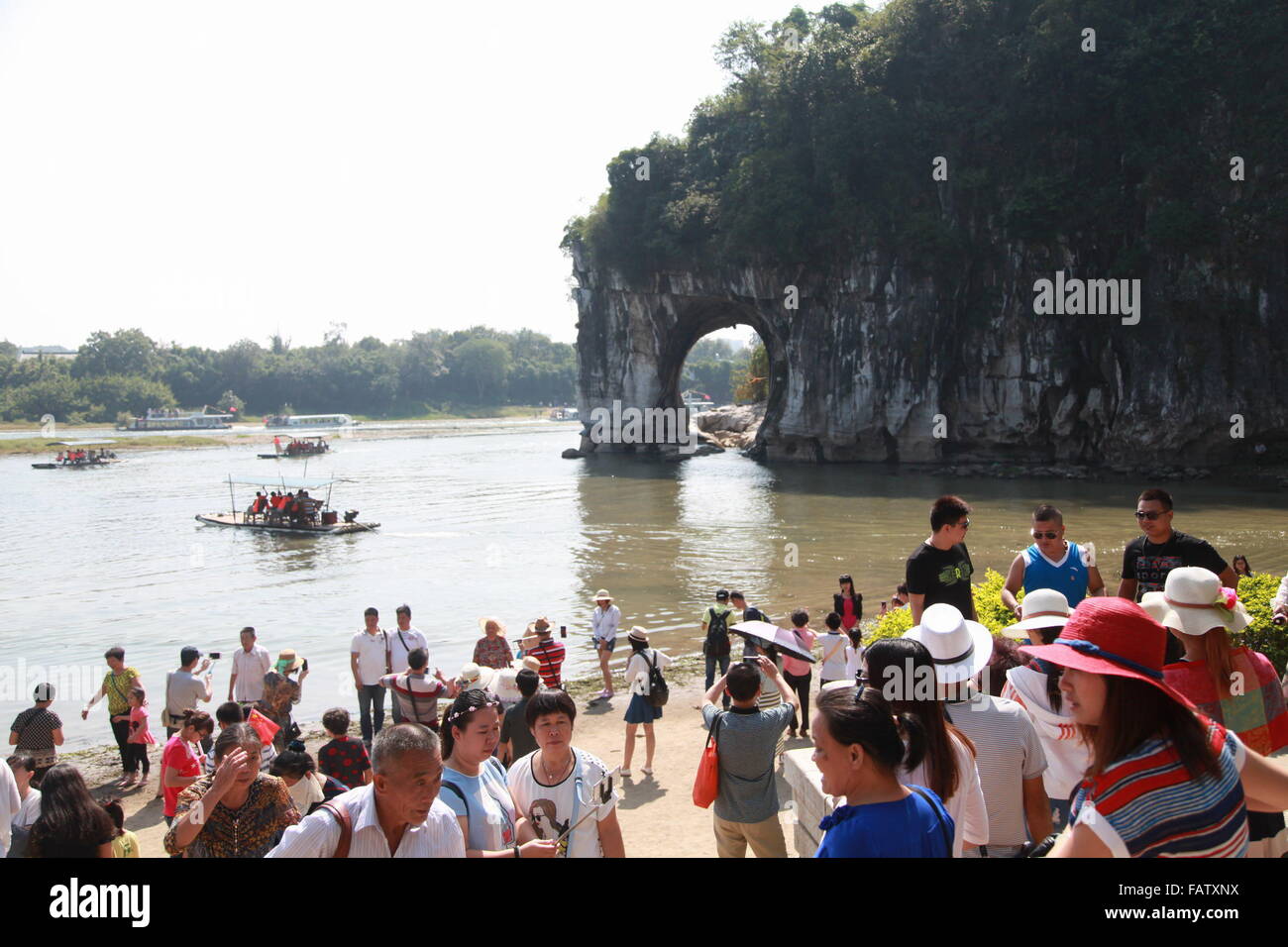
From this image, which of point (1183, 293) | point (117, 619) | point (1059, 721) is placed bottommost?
point (117, 619)

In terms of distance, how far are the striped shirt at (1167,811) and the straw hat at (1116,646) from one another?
229mm

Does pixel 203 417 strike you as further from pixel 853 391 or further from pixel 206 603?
pixel 206 603

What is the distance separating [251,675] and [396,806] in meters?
7.87

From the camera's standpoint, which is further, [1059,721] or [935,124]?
[935,124]

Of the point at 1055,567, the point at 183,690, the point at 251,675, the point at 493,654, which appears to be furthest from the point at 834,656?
the point at 183,690

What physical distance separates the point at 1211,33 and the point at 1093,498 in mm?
18951

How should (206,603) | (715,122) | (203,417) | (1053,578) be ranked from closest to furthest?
(1053,578) < (206,603) < (715,122) < (203,417)

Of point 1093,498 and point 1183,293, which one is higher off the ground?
point 1183,293

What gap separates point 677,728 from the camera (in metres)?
10.6

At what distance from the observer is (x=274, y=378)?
12912cm

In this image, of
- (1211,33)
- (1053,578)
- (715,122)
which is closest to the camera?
(1053,578)

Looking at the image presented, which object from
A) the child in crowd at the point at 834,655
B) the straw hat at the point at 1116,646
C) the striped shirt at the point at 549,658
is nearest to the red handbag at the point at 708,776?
the straw hat at the point at 1116,646

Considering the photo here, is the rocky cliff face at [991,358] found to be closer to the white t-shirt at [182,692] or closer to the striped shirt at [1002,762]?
the white t-shirt at [182,692]
